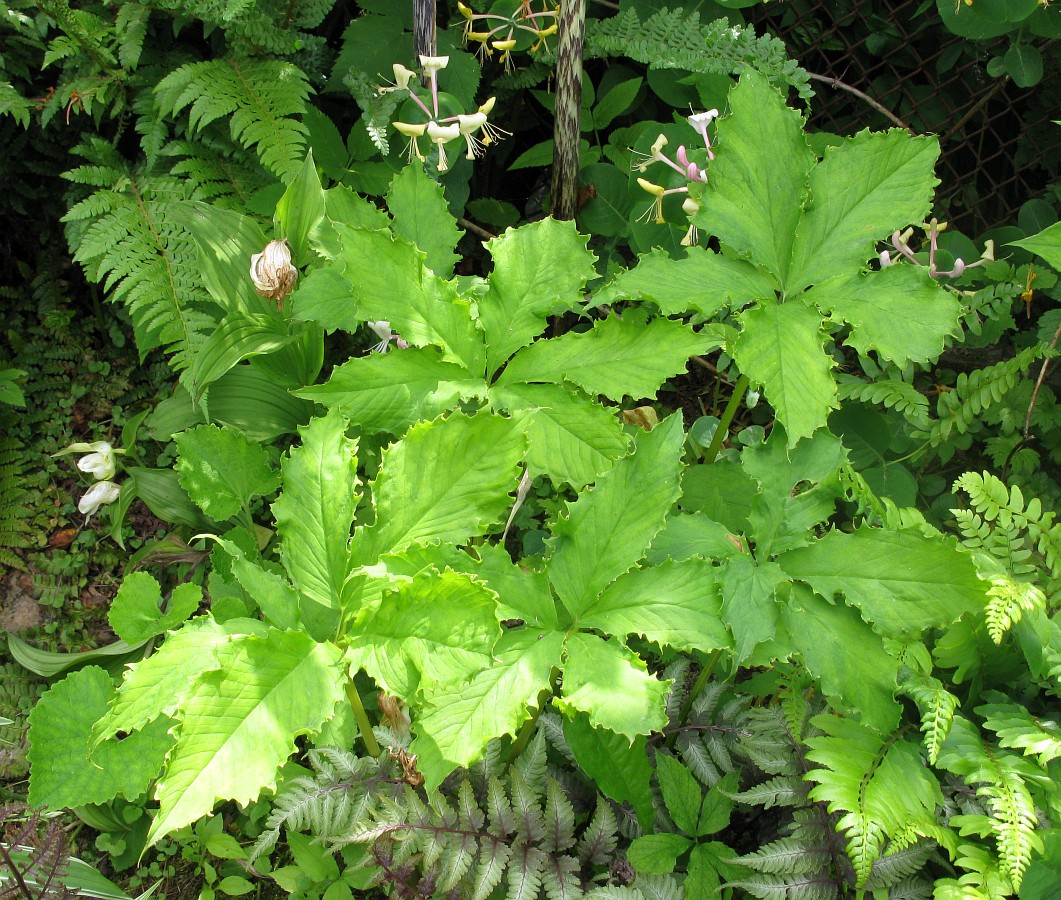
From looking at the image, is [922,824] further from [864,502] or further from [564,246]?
[564,246]

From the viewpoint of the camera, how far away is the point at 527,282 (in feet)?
5.34

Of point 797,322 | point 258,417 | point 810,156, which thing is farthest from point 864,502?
point 258,417

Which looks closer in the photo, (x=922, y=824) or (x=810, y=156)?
(x=922, y=824)

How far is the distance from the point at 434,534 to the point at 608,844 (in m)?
0.73

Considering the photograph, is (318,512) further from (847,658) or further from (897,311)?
(897,311)

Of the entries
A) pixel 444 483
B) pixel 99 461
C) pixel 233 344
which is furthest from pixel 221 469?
pixel 444 483

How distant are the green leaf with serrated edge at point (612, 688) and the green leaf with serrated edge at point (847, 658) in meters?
0.27

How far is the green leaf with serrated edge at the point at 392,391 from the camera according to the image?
1.56 m

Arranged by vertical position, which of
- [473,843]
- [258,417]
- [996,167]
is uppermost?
[996,167]

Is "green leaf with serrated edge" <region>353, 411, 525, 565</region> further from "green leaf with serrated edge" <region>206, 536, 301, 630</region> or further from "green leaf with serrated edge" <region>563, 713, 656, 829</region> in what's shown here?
"green leaf with serrated edge" <region>563, 713, 656, 829</region>

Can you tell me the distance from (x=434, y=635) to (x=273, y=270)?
3.96 feet

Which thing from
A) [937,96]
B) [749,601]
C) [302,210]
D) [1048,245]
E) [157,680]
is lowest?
[157,680]

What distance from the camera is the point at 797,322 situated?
1478mm

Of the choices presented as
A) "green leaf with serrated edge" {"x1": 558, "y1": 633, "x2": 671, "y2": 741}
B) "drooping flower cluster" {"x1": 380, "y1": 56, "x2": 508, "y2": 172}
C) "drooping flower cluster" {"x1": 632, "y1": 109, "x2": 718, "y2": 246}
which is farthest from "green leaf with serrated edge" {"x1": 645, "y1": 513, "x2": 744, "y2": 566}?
"drooping flower cluster" {"x1": 380, "y1": 56, "x2": 508, "y2": 172}
